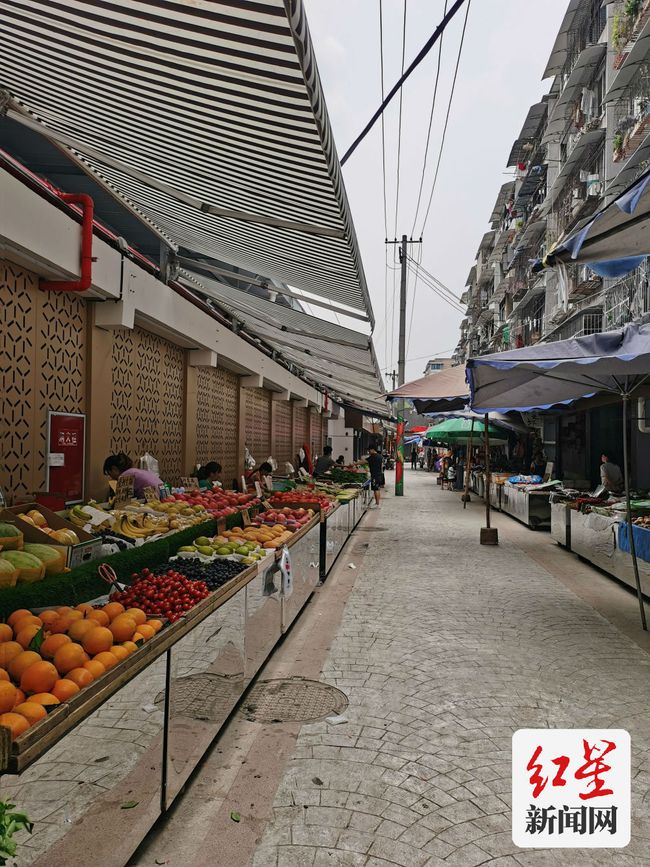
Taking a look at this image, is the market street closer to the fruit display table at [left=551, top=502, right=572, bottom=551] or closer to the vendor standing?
the fruit display table at [left=551, top=502, right=572, bottom=551]

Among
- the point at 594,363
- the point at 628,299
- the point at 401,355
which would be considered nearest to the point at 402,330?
the point at 401,355

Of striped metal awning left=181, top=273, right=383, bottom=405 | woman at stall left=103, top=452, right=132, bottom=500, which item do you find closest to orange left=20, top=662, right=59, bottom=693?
woman at stall left=103, top=452, right=132, bottom=500

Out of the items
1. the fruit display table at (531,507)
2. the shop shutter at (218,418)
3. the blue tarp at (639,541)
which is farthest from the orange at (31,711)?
the fruit display table at (531,507)

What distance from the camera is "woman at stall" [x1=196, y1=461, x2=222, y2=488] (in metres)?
9.85

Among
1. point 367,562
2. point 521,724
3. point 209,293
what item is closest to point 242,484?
point 367,562

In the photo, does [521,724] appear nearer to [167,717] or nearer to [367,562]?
[167,717]

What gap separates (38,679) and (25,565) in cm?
131

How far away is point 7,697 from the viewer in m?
2.11

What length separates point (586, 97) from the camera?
77.6 ft

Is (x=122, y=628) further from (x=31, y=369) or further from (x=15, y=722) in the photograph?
(x=31, y=369)

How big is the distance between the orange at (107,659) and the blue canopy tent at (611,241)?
12.5ft

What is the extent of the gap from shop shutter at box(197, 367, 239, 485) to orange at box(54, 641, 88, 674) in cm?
898

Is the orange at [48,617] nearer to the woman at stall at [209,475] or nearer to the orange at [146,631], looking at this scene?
the orange at [146,631]

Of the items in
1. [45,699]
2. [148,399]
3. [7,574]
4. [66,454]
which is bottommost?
[45,699]
